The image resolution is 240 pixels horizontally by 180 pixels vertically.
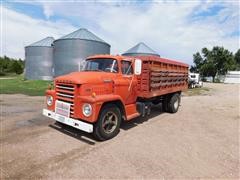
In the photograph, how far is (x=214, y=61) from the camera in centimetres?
5431

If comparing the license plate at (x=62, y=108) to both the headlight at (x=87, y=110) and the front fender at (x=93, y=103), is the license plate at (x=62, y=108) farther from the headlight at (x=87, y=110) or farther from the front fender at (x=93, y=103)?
the headlight at (x=87, y=110)

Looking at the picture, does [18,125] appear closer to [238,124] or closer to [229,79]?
[238,124]

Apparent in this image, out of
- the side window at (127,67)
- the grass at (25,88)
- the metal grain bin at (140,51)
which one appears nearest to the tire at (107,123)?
the side window at (127,67)

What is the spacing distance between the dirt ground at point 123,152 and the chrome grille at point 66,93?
1052 millimetres

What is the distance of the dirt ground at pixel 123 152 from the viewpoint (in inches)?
148

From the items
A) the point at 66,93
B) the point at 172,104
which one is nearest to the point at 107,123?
the point at 66,93

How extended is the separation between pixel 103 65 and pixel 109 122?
184 cm

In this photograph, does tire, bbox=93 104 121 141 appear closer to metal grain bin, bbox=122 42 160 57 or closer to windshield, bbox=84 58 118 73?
windshield, bbox=84 58 118 73

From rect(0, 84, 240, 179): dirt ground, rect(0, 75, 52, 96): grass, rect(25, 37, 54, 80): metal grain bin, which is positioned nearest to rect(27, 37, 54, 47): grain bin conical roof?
rect(25, 37, 54, 80): metal grain bin

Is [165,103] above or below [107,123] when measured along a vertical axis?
above

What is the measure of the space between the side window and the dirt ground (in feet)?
6.19

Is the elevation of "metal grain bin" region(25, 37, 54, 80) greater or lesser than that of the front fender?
greater

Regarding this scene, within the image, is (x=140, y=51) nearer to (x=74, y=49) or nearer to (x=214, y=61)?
(x=74, y=49)

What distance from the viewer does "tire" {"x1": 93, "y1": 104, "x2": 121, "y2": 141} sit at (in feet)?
17.0
